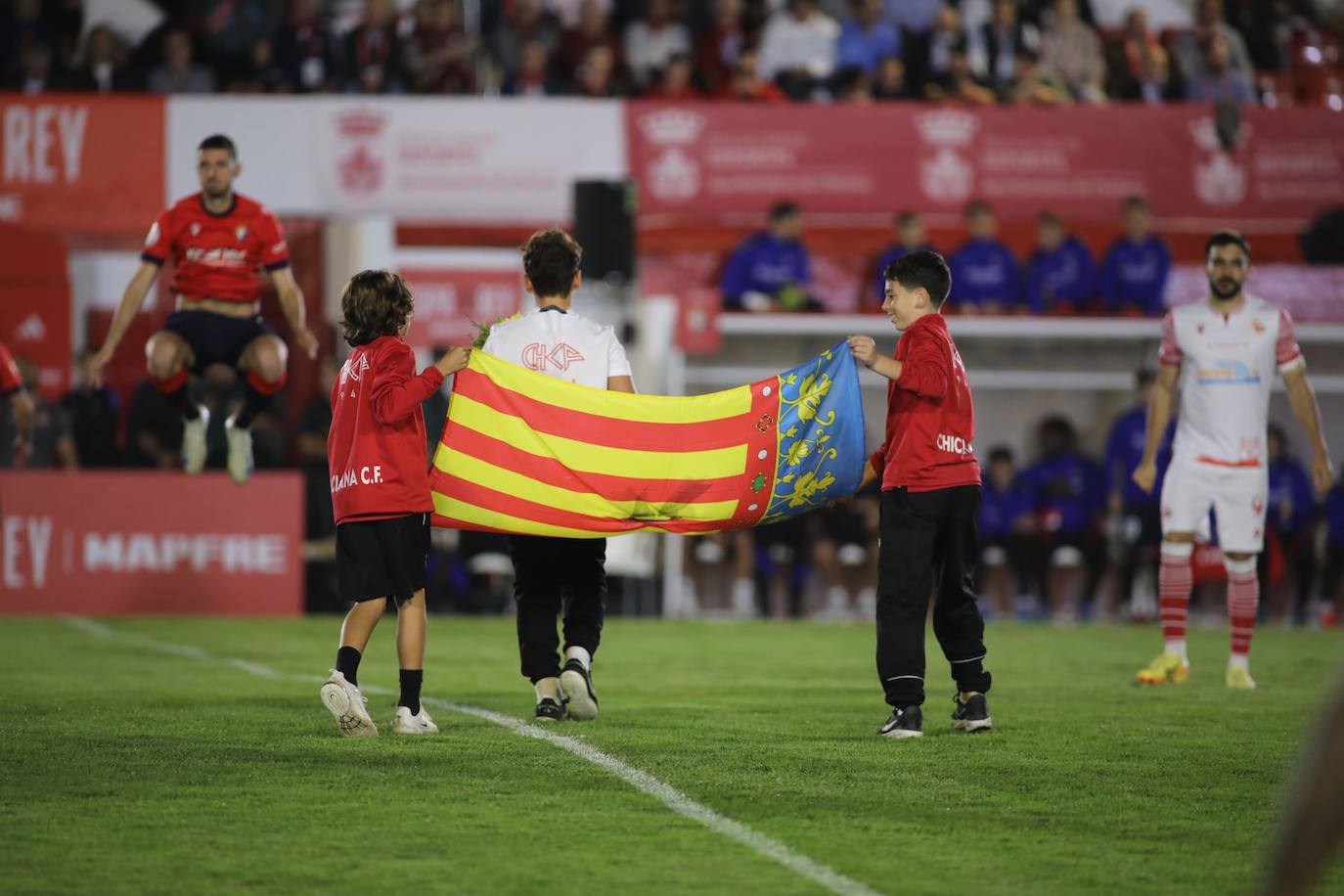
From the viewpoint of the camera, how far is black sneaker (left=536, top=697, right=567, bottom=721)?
27.1 feet

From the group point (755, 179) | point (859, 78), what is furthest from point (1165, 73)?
point (755, 179)

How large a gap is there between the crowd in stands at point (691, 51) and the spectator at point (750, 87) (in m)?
0.02

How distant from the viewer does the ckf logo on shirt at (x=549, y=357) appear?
828cm

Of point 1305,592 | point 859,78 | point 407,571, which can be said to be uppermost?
point 859,78

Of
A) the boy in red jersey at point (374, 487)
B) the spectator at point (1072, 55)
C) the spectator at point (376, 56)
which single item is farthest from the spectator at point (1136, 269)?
the boy in red jersey at point (374, 487)

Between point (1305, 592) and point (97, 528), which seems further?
point (1305, 592)

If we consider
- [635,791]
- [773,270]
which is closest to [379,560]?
[635,791]

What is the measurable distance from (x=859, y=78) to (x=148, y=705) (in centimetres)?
1342

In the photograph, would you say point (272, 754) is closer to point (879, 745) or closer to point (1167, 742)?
point (879, 745)

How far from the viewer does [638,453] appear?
8.42 m

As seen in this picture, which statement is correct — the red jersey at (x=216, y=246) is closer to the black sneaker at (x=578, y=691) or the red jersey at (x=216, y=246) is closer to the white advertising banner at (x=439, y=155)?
the black sneaker at (x=578, y=691)

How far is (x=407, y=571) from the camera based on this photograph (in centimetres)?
752

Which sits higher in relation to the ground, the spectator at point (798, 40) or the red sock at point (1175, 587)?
the spectator at point (798, 40)

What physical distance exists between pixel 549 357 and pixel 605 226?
29.4ft
